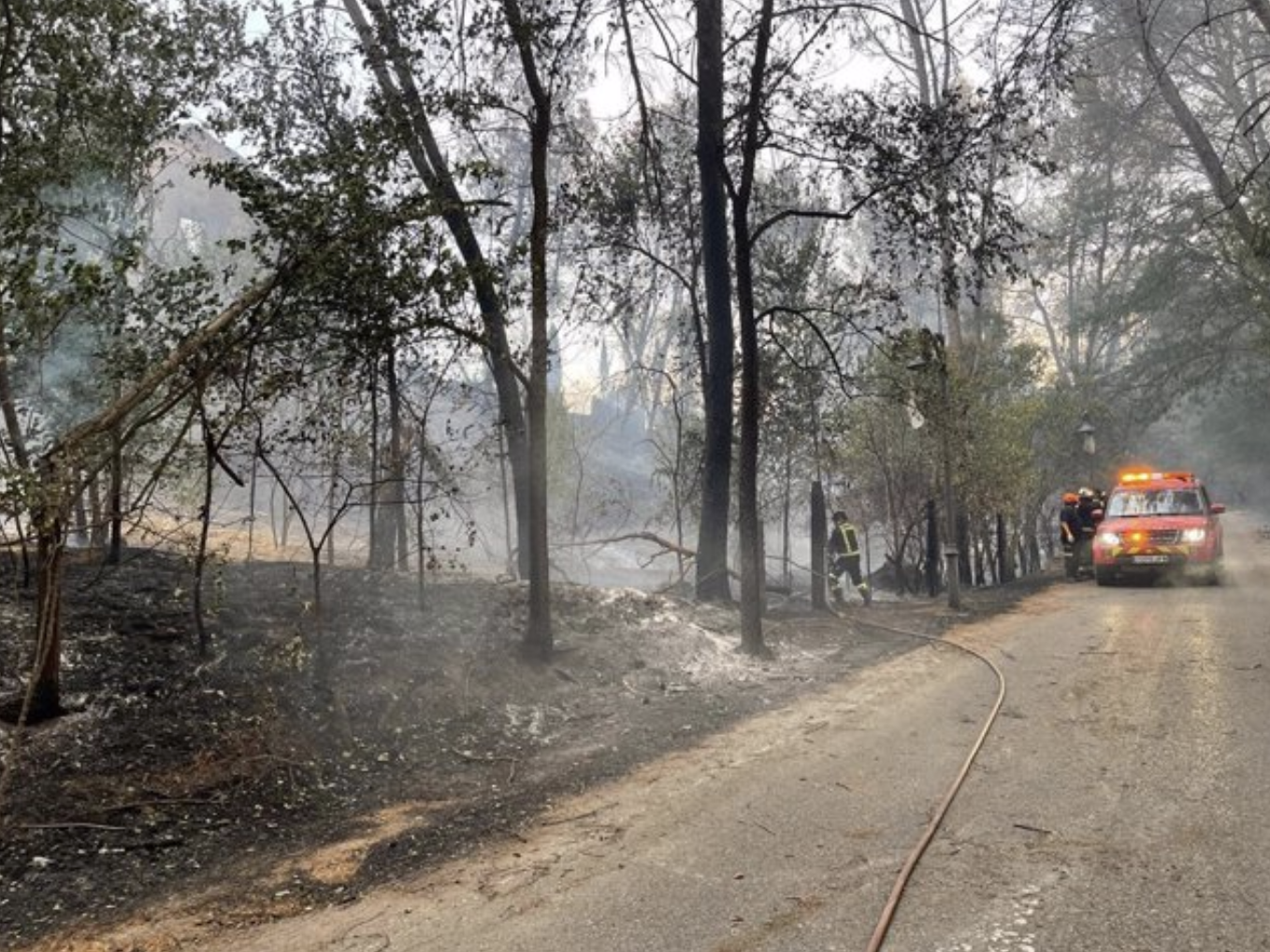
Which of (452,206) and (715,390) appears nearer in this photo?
(452,206)

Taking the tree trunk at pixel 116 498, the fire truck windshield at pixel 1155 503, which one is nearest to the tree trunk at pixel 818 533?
the fire truck windshield at pixel 1155 503

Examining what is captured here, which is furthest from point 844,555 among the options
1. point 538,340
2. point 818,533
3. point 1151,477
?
point 538,340

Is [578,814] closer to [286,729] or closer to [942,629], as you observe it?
[286,729]

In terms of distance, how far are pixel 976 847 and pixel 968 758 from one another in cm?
170

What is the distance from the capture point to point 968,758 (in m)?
6.46

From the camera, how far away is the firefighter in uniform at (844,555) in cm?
1614

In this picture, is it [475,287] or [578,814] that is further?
[475,287]

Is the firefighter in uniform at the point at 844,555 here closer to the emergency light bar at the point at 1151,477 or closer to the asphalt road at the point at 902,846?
the emergency light bar at the point at 1151,477

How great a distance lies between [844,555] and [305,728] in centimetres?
1129

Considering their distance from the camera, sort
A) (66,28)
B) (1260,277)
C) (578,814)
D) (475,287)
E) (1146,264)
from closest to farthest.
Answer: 1. (578,814)
2. (66,28)
3. (475,287)
4. (1260,277)
5. (1146,264)

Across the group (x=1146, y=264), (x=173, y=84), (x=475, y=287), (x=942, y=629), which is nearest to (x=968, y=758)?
(x=475, y=287)

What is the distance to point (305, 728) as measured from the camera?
6961 mm

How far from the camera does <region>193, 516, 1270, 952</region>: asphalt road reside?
401 cm

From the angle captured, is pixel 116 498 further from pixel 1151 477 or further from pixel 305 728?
pixel 1151 477
